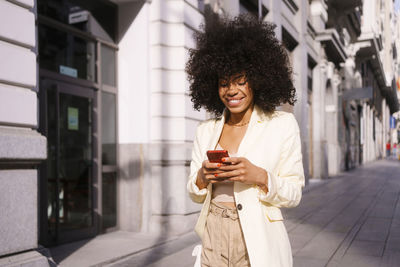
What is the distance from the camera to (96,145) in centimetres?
641

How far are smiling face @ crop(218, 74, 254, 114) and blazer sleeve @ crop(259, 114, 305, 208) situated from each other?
0.84 feet

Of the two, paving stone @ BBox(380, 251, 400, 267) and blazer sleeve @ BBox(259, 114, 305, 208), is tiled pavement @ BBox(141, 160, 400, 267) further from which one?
blazer sleeve @ BBox(259, 114, 305, 208)

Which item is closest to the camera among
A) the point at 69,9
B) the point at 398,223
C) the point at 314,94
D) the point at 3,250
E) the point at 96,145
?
the point at 3,250

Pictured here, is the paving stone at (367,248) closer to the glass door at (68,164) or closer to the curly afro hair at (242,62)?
the curly afro hair at (242,62)

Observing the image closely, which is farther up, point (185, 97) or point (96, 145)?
point (185, 97)

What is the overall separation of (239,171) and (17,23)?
→ 10.6 ft

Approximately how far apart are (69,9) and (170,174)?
2.97m

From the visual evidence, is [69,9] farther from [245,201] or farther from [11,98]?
[245,201]

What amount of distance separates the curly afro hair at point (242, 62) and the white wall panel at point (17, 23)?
7.48 ft

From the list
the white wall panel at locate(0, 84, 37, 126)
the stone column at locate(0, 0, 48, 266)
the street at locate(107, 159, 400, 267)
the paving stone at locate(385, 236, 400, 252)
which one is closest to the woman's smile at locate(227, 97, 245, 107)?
the stone column at locate(0, 0, 48, 266)

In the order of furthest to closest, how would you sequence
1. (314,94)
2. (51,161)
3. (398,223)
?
(314,94)
(398,223)
(51,161)

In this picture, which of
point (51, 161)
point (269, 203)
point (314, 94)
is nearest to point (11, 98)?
point (51, 161)

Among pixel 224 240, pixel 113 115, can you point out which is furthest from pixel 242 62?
pixel 113 115

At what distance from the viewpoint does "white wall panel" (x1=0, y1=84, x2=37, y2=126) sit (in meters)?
3.79
